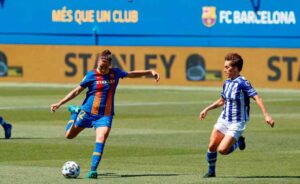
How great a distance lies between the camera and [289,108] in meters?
31.0

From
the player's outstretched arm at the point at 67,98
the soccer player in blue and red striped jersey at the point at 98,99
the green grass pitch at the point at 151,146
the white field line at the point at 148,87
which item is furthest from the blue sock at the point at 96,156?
the white field line at the point at 148,87

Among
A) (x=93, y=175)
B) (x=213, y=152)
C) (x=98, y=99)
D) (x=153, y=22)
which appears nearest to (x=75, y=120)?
(x=98, y=99)

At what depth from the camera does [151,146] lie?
20125 mm

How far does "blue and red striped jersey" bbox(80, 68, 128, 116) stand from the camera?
15984 mm

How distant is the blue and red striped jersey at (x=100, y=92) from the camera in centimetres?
1598

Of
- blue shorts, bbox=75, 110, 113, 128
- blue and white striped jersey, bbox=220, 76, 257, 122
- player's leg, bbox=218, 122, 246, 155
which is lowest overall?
player's leg, bbox=218, 122, 246, 155

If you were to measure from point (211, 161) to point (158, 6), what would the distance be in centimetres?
3424

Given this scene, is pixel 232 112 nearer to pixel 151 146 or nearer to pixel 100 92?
pixel 100 92

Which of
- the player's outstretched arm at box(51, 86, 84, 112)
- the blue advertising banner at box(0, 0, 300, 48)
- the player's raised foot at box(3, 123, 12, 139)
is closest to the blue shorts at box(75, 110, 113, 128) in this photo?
the player's outstretched arm at box(51, 86, 84, 112)

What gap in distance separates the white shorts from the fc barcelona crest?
32466mm

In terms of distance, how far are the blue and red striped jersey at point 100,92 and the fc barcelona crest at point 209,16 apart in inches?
1249

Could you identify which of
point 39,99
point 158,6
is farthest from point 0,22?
point 39,99

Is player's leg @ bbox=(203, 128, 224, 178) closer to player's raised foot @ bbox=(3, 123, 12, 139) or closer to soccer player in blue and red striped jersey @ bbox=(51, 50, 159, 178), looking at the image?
soccer player in blue and red striped jersey @ bbox=(51, 50, 159, 178)

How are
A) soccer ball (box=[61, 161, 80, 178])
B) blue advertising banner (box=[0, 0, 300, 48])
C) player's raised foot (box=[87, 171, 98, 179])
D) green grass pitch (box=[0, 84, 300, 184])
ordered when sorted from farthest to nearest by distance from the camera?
blue advertising banner (box=[0, 0, 300, 48]) < green grass pitch (box=[0, 84, 300, 184]) < player's raised foot (box=[87, 171, 98, 179]) < soccer ball (box=[61, 161, 80, 178])
